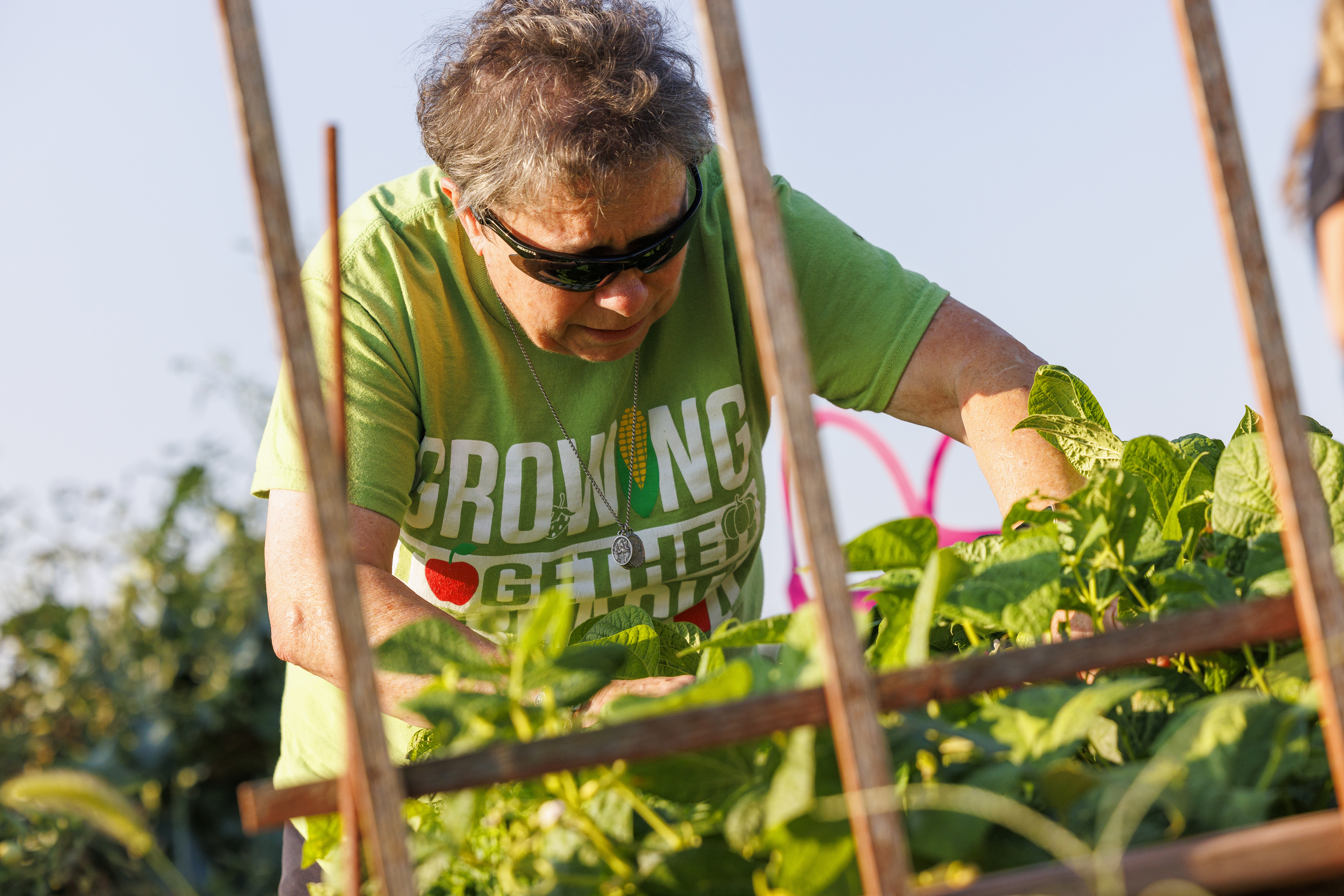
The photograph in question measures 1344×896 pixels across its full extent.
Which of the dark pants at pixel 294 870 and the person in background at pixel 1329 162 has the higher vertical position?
the person in background at pixel 1329 162

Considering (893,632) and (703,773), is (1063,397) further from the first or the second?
(703,773)

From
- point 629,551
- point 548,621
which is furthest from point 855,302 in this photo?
point 548,621

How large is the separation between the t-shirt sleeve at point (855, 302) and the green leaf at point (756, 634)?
2.77 ft

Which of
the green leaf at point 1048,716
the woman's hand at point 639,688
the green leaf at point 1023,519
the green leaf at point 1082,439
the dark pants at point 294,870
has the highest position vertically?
the green leaf at point 1082,439

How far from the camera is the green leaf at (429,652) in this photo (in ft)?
1.76

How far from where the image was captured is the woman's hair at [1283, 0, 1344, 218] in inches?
19.5

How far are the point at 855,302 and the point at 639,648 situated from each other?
767mm

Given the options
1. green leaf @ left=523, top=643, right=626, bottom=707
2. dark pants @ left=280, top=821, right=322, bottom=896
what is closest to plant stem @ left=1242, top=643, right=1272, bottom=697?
green leaf @ left=523, top=643, right=626, bottom=707

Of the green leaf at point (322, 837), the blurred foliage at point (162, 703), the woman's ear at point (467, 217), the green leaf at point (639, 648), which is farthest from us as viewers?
the blurred foliage at point (162, 703)

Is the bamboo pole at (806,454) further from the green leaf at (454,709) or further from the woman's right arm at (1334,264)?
the woman's right arm at (1334,264)

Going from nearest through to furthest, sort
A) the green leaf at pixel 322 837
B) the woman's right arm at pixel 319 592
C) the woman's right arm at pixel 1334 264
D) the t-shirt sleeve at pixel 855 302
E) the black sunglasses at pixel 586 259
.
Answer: the woman's right arm at pixel 1334 264
the green leaf at pixel 322 837
the woman's right arm at pixel 319 592
the black sunglasses at pixel 586 259
the t-shirt sleeve at pixel 855 302

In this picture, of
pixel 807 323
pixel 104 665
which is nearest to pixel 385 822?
pixel 807 323

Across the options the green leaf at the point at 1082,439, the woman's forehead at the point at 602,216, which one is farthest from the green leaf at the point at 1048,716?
the woman's forehead at the point at 602,216

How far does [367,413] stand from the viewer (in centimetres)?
119
